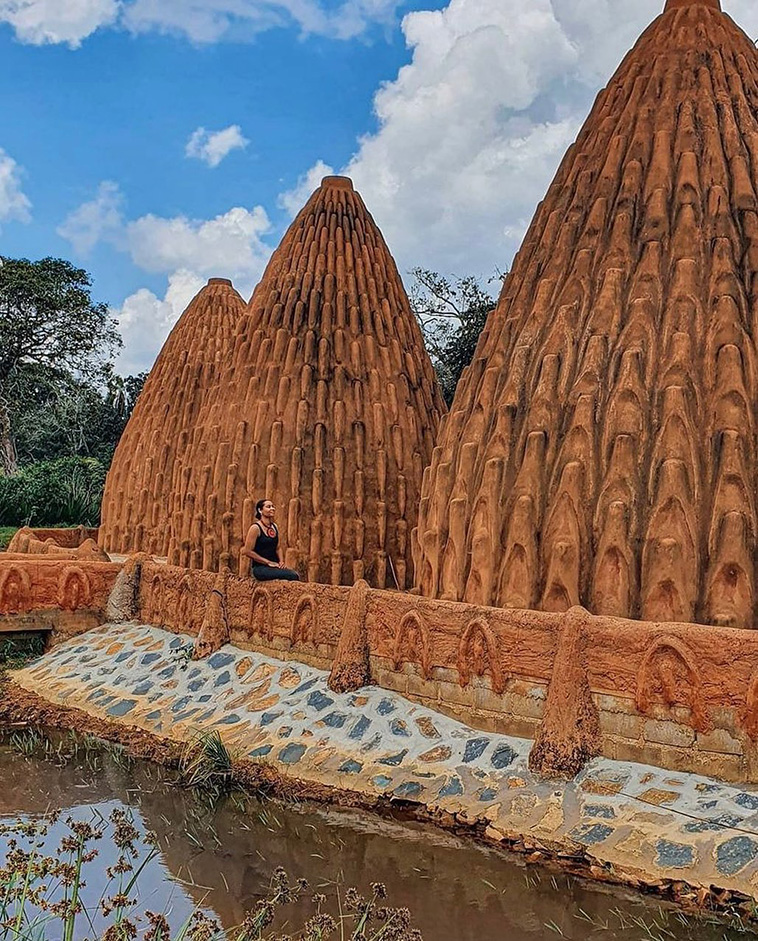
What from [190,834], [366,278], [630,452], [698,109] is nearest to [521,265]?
[698,109]

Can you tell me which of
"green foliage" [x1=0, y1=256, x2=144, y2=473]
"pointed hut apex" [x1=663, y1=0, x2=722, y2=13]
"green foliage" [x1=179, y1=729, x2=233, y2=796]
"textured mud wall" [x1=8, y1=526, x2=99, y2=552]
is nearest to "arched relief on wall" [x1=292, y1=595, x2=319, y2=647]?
"green foliage" [x1=179, y1=729, x2=233, y2=796]

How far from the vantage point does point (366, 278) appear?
431 inches

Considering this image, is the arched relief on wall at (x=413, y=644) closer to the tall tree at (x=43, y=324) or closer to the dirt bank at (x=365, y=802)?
the dirt bank at (x=365, y=802)

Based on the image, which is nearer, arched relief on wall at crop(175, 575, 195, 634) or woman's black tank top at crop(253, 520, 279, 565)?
woman's black tank top at crop(253, 520, 279, 565)

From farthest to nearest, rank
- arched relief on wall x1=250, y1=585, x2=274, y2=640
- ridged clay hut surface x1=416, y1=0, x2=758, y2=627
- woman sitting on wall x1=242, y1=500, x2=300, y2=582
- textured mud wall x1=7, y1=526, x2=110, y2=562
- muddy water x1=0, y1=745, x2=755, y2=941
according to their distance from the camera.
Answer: textured mud wall x1=7, y1=526, x2=110, y2=562 < woman sitting on wall x1=242, y1=500, x2=300, y2=582 < arched relief on wall x1=250, y1=585, x2=274, y2=640 < ridged clay hut surface x1=416, y1=0, x2=758, y2=627 < muddy water x1=0, y1=745, x2=755, y2=941

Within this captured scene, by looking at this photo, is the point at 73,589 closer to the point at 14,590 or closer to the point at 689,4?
the point at 14,590

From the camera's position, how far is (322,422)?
988cm

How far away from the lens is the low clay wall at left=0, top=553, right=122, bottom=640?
9.73 metres

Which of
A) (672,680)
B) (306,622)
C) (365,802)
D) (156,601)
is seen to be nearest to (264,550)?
(306,622)

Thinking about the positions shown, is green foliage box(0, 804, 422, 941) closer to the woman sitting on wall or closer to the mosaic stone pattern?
the mosaic stone pattern

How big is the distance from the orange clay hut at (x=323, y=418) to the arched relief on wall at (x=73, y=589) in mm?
998

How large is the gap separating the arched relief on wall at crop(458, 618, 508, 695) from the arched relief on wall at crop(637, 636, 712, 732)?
2.93ft

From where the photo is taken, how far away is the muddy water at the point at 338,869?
423 centimetres

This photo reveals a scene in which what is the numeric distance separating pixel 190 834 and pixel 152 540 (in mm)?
7983
